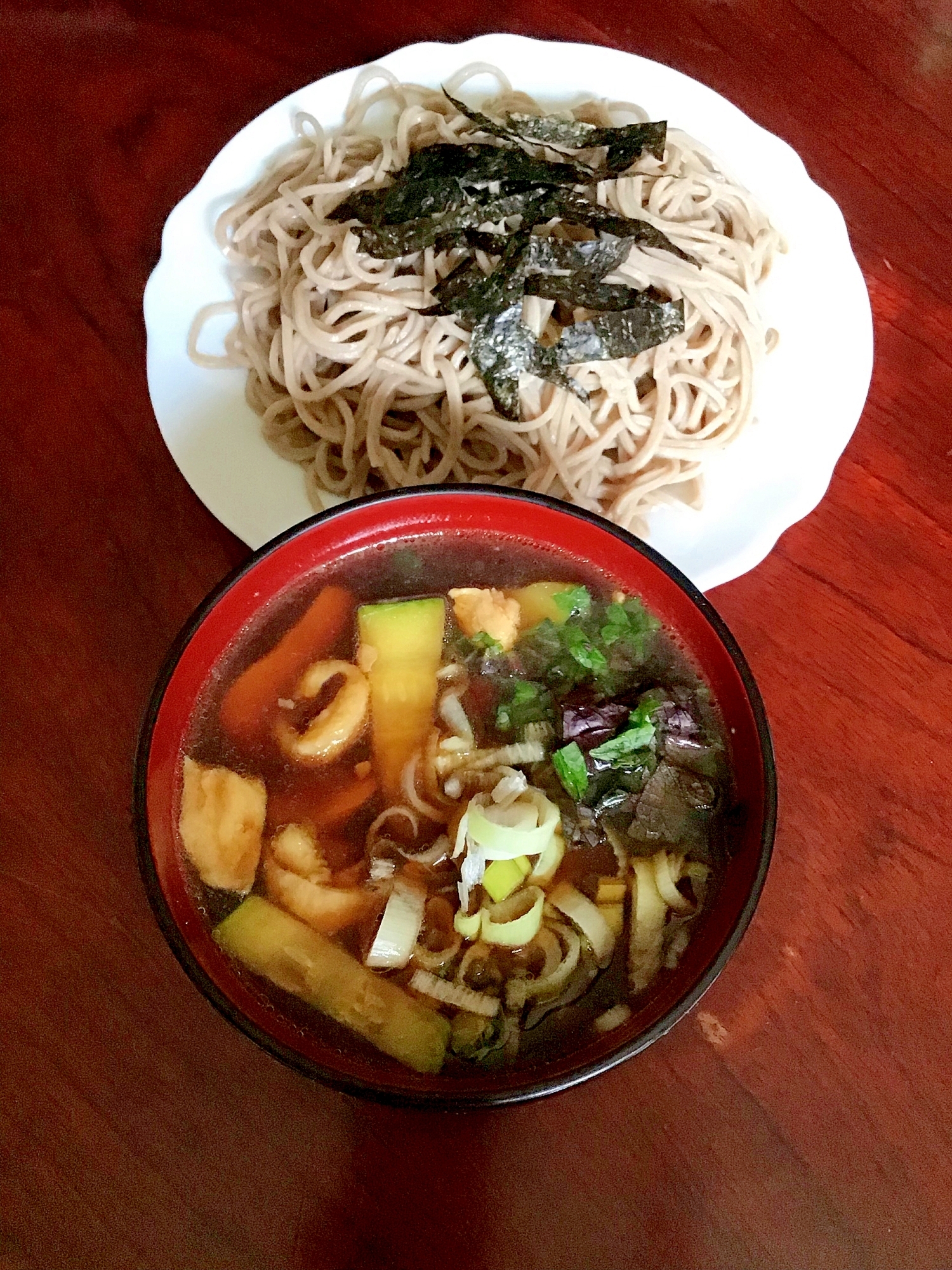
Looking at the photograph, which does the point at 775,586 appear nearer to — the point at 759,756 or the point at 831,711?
the point at 831,711

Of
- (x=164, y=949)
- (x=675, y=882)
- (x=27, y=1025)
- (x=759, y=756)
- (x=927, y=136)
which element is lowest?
(x=27, y=1025)

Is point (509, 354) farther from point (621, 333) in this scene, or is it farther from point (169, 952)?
point (169, 952)

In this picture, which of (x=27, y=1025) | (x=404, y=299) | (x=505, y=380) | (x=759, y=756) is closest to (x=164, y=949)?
(x=27, y=1025)

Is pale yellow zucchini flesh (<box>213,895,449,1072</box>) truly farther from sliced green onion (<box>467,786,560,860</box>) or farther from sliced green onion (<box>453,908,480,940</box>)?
sliced green onion (<box>467,786,560,860</box>)

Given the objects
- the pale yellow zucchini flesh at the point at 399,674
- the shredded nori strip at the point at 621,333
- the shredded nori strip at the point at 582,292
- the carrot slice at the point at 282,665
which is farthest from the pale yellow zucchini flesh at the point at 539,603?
the shredded nori strip at the point at 582,292

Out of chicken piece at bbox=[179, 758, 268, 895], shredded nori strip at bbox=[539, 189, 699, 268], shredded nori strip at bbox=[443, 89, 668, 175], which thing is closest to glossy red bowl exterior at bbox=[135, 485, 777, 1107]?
chicken piece at bbox=[179, 758, 268, 895]

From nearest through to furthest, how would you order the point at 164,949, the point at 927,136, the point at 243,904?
1. the point at 243,904
2. the point at 164,949
3. the point at 927,136

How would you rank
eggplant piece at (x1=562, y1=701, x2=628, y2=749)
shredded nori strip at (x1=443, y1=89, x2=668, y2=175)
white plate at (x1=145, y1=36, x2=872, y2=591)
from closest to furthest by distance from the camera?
eggplant piece at (x1=562, y1=701, x2=628, y2=749) < white plate at (x1=145, y1=36, x2=872, y2=591) < shredded nori strip at (x1=443, y1=89, x2=668, y2=175)

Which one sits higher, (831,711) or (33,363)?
(831,711)
